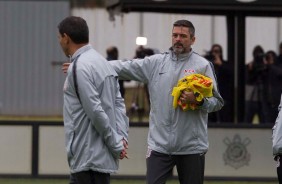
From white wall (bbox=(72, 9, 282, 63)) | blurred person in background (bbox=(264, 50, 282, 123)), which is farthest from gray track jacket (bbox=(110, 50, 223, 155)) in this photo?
white wall (bbox=(72, 9, 282, 63))

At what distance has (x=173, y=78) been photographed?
9.13 m

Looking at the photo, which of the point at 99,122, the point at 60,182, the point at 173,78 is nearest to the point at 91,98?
the point at 99,122

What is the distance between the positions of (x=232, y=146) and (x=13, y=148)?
9.87 ft

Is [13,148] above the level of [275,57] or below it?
below

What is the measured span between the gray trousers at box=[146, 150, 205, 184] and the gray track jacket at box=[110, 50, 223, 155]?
6 cm

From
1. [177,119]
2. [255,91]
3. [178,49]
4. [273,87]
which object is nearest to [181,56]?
[178,49]

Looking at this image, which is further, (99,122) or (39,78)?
(39,78)

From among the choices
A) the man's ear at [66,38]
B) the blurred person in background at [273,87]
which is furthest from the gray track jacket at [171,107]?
the blurred person in background at [273,87]

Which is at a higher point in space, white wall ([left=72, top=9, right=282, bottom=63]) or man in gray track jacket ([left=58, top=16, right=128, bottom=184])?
white wall ([left=72, top=9, right=282, bottom=63])

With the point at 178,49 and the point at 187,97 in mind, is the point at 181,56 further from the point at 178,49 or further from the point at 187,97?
the point at 187,97

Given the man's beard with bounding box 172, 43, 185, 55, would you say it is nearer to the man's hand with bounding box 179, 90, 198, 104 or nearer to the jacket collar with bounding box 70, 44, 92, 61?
the man's hand with bounding box 179, 90, 198, 104

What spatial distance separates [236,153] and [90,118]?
7.77 m

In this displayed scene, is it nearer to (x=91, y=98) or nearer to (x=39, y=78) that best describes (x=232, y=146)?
(x=91, y=98)

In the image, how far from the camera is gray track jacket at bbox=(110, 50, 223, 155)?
9.07 m
